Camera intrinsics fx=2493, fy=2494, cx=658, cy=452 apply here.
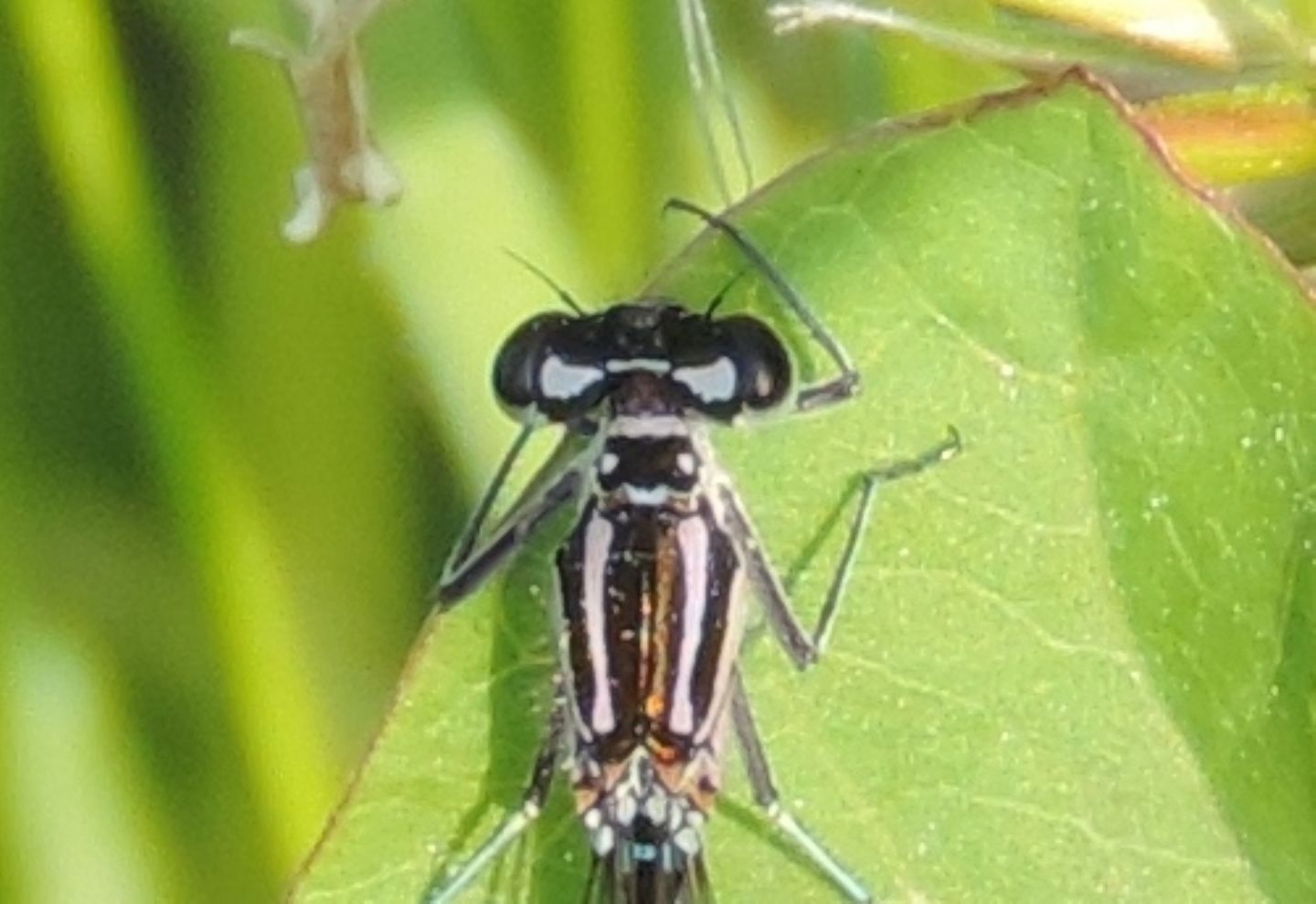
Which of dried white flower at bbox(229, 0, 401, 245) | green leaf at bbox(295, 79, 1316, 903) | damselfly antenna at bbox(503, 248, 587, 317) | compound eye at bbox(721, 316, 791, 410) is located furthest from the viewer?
damselfly antenna at bbox(503, 248, 587, 317)

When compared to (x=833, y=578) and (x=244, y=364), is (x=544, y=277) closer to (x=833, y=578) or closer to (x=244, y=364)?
(x=244, y=364)

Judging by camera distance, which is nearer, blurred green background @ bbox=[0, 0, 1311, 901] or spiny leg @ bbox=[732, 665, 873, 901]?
spiny leg @ bbox=[732, 665, 873, 901]

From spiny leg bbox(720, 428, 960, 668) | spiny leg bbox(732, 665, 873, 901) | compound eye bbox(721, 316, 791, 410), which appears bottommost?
Answer: spiny leg bbox(732, 665, 873, 901)

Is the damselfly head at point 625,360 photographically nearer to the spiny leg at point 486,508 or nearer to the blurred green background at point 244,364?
the spiny leg at point 486,508

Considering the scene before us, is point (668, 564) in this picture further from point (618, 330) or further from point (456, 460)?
point (456, 460)

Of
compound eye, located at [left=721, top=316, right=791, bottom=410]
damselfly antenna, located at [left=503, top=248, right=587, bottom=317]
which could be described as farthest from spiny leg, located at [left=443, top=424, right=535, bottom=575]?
damselfly antenna, located at [left=503, top=248, right=587, bottom=317]

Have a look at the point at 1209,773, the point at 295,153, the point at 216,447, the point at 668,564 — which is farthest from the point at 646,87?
the point at 1209,773

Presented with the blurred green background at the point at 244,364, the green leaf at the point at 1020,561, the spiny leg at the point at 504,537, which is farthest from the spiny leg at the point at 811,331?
the blurred green background at the point at 244,364

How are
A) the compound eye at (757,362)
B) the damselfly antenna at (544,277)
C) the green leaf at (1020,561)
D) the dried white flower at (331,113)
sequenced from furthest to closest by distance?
1. the damselfly antenna at (544,277)
2. the dried white flower at (331,113)
3. the compound eye at (757,362)
4. the green leaf at (1020,561)

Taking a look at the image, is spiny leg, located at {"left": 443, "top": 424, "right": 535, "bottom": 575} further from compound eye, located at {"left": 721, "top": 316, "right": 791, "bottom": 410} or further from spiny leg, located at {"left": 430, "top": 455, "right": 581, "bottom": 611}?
compound eye, located at {"left": 721, "top": 316, "right": 791, "bottom": 410}
